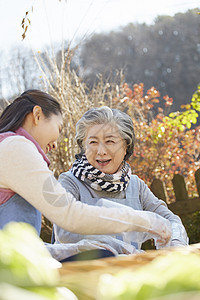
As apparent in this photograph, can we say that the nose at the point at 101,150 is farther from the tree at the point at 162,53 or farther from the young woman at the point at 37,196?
the tree at the point at 162,53

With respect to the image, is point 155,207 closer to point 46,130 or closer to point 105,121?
point 105,121

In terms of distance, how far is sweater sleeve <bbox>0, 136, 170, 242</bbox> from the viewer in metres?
1.27

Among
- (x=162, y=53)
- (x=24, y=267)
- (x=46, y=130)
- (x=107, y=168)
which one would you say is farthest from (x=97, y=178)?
(x=162, y=53)

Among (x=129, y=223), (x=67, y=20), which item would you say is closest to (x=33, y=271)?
(x=129, y=223)

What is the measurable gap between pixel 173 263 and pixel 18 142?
1352 millimetres

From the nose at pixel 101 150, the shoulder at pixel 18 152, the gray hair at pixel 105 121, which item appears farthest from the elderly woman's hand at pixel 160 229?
the gray hair at pixel 105 121

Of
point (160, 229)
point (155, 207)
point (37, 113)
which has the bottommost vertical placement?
point (155, 207)

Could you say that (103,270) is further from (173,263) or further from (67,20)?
(67,20)

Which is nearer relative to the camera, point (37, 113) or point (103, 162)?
point (37, 113)

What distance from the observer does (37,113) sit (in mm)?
1818

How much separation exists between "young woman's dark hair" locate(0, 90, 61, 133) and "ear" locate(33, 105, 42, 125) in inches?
0.7

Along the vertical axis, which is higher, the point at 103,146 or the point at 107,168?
the point at 103,146

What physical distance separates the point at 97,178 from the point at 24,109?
2.26 ft

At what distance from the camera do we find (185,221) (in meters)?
4.84
